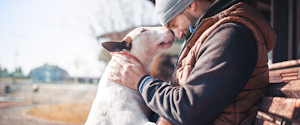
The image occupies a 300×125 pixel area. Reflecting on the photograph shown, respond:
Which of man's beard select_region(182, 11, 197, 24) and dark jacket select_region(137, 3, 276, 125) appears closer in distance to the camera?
dark jacket select_region(137, 3, 276, 125)

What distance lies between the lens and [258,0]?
17.1 ft

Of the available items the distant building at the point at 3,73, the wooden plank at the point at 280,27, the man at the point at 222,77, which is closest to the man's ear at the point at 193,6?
the man at the point at 222,77

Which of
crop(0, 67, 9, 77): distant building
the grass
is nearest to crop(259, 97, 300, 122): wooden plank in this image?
the grass

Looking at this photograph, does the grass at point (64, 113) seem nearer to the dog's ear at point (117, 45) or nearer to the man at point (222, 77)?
the dog's ear at point (117, 45)

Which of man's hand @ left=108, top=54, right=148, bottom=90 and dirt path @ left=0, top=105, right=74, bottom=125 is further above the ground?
man's hand @ left=108, top=54, right=148, bottom=90

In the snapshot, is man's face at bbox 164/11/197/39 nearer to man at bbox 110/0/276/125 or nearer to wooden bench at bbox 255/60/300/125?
man at bbox 110/0/276/125

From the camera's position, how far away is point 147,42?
1.92 m

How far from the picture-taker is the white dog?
1441mm

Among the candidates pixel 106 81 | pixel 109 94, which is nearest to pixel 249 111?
→ pixel 109 94

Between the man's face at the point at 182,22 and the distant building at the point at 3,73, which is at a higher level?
the man's face at the point at 182,22

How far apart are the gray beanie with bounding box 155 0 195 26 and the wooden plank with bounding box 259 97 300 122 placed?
0.90 metres

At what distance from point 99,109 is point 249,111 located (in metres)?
1.10

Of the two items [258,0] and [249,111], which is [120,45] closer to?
[249,111]

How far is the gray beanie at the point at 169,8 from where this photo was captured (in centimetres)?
150
